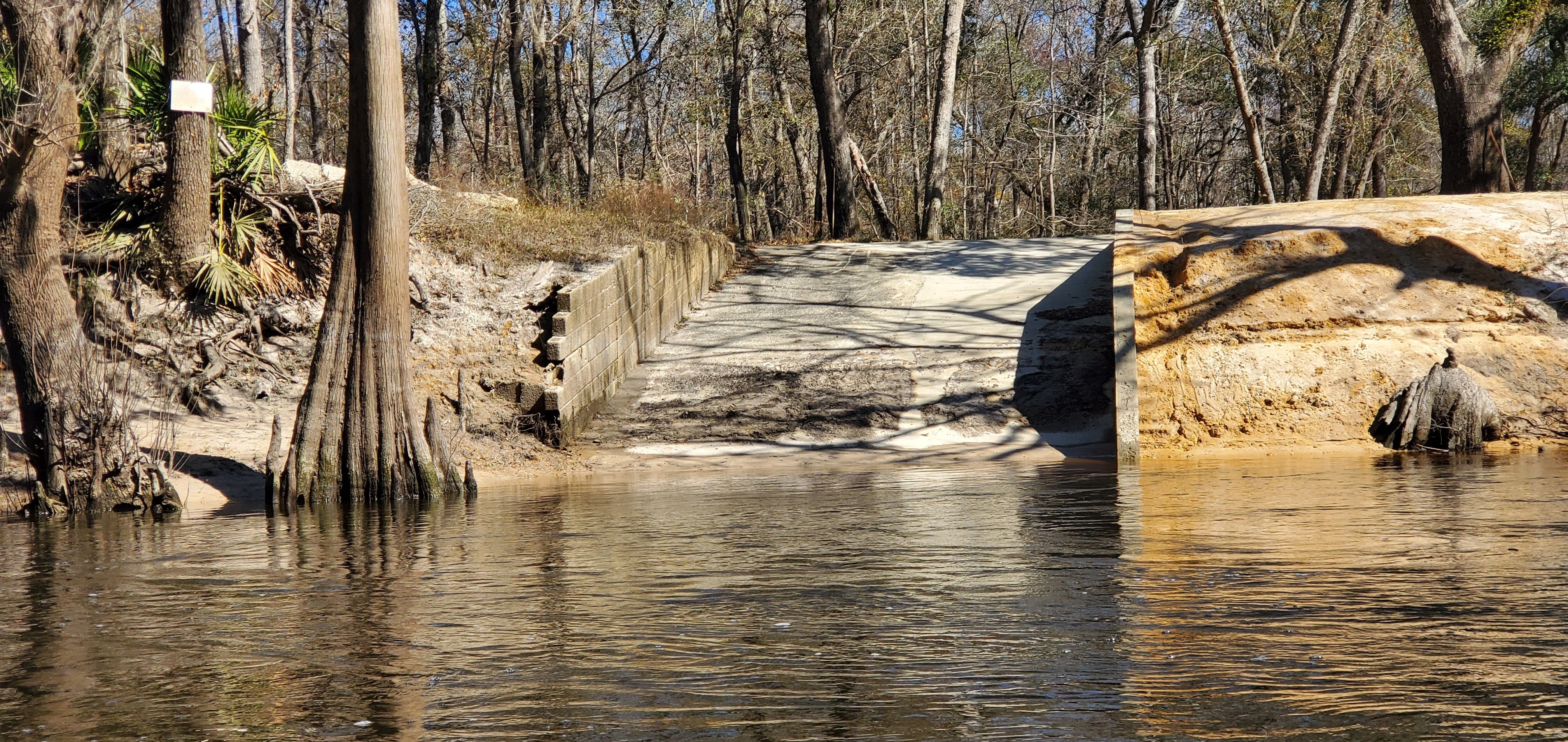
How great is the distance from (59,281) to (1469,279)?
524 inches

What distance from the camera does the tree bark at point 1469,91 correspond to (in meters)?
19.4

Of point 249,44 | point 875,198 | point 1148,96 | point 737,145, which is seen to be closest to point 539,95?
point 737,145

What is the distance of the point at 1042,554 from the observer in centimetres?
656

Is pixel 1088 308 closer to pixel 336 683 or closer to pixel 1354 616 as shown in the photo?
pixel 1354 616

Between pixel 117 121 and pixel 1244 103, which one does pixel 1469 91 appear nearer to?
pixel 1244 103

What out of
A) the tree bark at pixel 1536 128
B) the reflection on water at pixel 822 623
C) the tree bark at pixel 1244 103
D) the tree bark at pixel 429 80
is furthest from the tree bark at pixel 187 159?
the tree bark at pixel 1536 128

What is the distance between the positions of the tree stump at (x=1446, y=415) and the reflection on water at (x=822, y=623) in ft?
10.4

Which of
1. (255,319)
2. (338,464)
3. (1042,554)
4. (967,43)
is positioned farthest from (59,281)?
(967,43)

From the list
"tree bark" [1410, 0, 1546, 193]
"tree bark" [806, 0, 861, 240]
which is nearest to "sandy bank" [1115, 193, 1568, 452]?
"tree bark" [1410, 0, 1546, 193]

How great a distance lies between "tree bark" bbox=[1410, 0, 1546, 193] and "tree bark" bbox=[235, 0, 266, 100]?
758 inches

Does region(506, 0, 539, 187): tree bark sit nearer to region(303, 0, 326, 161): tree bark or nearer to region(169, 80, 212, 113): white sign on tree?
region(303, 0, 326, 161): tree bark

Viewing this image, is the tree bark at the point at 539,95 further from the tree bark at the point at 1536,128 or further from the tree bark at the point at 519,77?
the tree bark at the point at 1536,128

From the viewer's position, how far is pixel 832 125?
2627 cm

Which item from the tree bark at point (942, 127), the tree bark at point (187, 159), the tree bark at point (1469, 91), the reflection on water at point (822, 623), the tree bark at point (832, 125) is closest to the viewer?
the reflection on water at point (822, 623)
